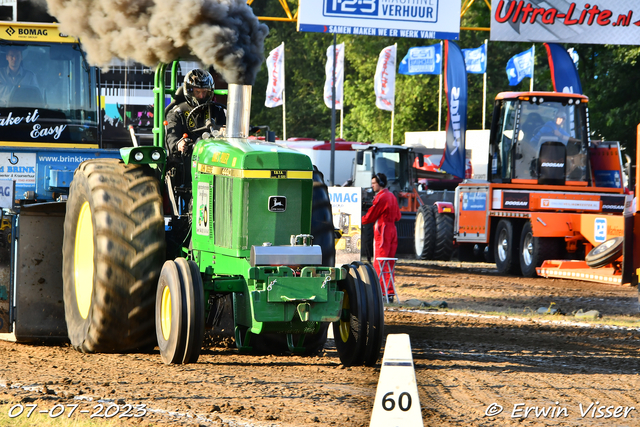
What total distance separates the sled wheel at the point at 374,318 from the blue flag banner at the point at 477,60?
2666 cm

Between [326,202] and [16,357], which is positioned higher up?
[326,202]

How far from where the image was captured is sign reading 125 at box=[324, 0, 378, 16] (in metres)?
17.9

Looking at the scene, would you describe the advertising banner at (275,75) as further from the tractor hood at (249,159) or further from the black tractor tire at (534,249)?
the tractor hood at (249,159)

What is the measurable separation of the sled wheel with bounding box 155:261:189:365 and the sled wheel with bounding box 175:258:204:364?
29 millimetres

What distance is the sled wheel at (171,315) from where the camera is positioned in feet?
21.0

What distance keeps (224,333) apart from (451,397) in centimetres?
250

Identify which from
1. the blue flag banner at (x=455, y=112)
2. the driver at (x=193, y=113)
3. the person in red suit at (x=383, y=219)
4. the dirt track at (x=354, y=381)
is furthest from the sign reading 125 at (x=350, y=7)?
the driver at (x=193, y=113)

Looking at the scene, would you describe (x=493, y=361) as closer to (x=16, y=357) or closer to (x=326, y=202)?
(x=326, y=202)

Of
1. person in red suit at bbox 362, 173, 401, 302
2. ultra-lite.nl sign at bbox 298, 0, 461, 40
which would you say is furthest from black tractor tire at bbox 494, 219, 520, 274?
person in red suit at bbox 362, 173, 401, 302

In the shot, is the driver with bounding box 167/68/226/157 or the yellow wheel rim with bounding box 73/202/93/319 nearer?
the yellow wheel rim with bounding box 73/202/93/319

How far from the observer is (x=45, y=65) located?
37.2 ft

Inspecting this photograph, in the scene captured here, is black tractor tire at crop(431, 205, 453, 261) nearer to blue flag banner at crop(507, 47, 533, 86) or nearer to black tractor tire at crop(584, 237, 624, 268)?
black tractor tire at crop(584, 237, 624, 268)

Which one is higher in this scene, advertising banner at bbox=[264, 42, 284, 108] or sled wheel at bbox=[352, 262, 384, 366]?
advertising banner at bbox=[264, 42, 284, 108]

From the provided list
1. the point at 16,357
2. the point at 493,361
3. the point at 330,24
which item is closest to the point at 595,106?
the point at 330,24
